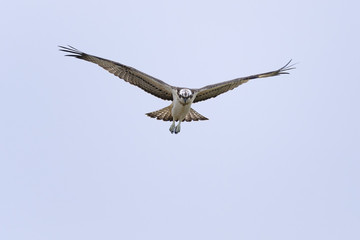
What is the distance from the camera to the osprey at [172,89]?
23141 millimetres

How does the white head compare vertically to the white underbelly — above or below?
above

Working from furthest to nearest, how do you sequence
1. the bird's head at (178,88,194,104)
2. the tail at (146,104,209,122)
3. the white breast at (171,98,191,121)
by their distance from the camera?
the tail at (146,104,209,122), the white breast at (171,98,191,121), the bird's head at (178,88,194,104)

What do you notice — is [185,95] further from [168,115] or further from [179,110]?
[168,115]

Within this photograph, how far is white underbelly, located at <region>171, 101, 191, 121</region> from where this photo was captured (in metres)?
23.4

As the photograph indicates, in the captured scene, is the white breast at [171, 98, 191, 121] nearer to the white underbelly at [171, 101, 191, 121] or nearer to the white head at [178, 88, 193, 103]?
the white underbelly at [171, 101, 191, 121]

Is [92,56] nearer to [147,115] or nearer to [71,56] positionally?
[71,56]

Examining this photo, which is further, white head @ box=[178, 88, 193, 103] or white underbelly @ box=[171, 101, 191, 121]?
white underbelly @ box=[171, 101, 191, 121]

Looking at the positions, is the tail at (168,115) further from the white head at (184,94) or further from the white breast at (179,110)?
the white head at (184,94)

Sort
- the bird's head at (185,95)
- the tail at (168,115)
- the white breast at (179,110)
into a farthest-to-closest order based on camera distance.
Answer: the tail at (168,115), the white breast at (179,110), the bird's head at (185,95)

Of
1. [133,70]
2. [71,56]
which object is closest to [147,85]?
[133,70]

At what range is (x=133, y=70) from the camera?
2325 cm

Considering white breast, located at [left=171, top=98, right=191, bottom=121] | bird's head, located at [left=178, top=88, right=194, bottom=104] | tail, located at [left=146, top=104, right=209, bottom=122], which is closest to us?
bird's head, located at [left=178, top=88, right=194, bottom=104]

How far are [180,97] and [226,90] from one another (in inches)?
78.6

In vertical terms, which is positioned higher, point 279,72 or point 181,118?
point 279,72
